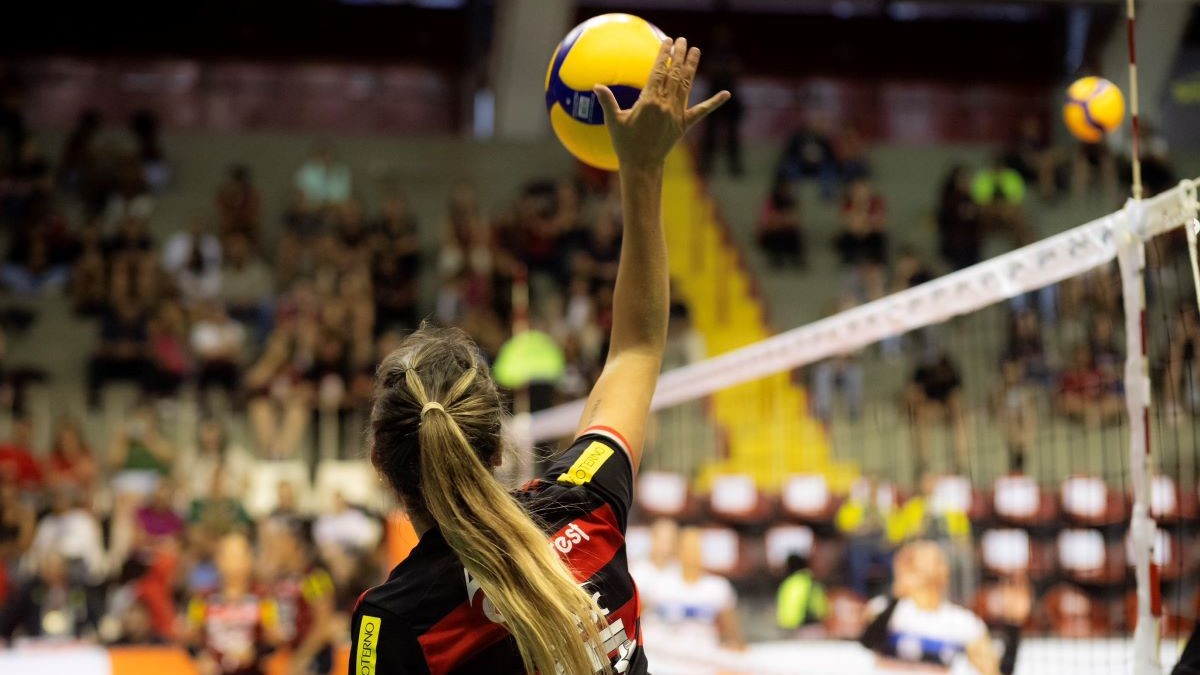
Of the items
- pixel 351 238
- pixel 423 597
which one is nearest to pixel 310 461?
pixel 351 238

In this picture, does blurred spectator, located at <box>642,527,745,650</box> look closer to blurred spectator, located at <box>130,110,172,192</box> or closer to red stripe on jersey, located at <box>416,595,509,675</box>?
red stripe on jersey, located at <box>416,595,509,675</box>

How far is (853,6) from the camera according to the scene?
2227cm

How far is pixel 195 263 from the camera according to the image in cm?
1554

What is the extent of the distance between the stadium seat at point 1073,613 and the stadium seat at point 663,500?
331 centimetres

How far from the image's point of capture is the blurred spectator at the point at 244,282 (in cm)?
1542

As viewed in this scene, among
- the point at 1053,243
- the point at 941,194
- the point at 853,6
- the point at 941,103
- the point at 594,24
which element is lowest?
the point at 1053,243

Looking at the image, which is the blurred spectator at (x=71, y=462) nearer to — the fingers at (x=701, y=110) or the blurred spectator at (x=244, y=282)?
the blurred spectator at (x=244, y=282)

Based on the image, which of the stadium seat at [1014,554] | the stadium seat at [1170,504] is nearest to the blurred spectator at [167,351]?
the stadium seat at [1014,554]

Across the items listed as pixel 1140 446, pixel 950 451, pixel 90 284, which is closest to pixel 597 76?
pixel 1140 446

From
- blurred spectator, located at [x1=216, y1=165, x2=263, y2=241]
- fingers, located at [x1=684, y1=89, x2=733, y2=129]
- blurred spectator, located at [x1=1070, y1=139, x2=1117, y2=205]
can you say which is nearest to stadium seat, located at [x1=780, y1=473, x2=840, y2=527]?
blurred spectator, located at [x1=216, y1=165, x2=263, y2=241]

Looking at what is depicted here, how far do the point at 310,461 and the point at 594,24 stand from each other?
11.5 meters

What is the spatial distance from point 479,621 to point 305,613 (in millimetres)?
6854

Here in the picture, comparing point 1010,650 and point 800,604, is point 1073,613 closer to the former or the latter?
point 800,604

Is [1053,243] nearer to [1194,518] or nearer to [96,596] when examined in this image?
[1194,518]
